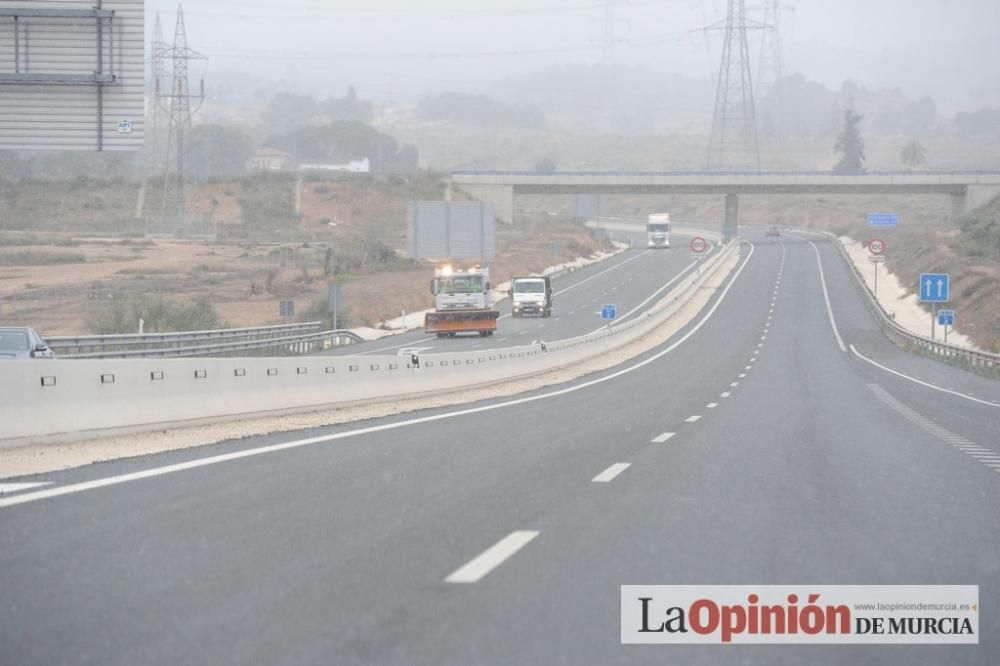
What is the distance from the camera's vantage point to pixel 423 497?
11.4 meters

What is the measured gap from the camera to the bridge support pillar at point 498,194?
126m

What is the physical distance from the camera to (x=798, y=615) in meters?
7.30

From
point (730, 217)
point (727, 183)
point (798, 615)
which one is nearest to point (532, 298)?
point (727, 183)

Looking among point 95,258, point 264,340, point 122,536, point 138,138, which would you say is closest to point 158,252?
point 95,258

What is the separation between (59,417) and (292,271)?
247 feet

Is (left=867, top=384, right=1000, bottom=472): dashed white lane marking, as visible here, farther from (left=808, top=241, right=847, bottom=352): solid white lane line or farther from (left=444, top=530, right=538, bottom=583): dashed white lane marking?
(left=808, top=241, right=847, bottom=352): solid white lane line

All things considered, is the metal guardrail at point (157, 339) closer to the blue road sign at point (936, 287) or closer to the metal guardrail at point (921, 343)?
the metal guardrail at point (921, 343)

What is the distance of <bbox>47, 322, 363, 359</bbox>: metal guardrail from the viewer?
37344 mm

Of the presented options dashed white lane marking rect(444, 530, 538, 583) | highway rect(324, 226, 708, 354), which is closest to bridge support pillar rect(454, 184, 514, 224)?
highway rect(324, 226, 708, 354)

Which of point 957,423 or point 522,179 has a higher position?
point 522,179

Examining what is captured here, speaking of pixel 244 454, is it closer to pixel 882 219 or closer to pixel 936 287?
pixel 936 287

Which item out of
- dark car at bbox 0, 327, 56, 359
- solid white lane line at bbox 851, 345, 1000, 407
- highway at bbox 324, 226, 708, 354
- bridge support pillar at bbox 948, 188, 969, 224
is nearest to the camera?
dark car at bbox 0, 327, 56, 359

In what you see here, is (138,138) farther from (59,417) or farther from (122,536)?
(122,536)

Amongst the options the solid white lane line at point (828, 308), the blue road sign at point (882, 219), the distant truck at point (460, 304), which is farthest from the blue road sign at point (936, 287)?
the blue road sign at point (882, 219)
